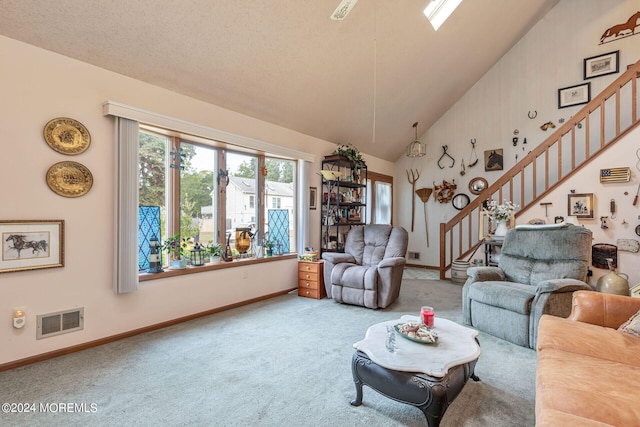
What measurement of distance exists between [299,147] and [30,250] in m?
3.43

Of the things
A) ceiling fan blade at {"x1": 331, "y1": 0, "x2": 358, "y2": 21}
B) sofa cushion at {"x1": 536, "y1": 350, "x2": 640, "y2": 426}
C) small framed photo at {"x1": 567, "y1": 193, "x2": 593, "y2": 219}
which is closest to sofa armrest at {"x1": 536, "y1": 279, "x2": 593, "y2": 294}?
sofa cushion at {"x1": 536, "y1": 350, "x2": 640, "y2": 426}

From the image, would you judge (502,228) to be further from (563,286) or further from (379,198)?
(379,198)

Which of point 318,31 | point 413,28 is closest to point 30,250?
point 318,31

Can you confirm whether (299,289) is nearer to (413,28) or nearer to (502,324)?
(502,324)

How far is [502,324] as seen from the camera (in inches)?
114

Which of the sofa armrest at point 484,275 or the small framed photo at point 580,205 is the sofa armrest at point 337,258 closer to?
the sofa armrest at point 484,275

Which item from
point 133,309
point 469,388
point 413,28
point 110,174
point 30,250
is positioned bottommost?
point 469,388

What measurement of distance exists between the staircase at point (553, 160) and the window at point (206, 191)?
3146 millimetres

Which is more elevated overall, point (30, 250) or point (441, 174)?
→ point (441, 174)

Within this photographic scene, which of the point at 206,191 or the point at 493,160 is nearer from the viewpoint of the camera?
the point at 206,191

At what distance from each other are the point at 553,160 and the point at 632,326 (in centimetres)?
442

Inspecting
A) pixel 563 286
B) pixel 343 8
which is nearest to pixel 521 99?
pixel 563 286

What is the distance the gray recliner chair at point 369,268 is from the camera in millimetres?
3779

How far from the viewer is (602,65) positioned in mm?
5102
